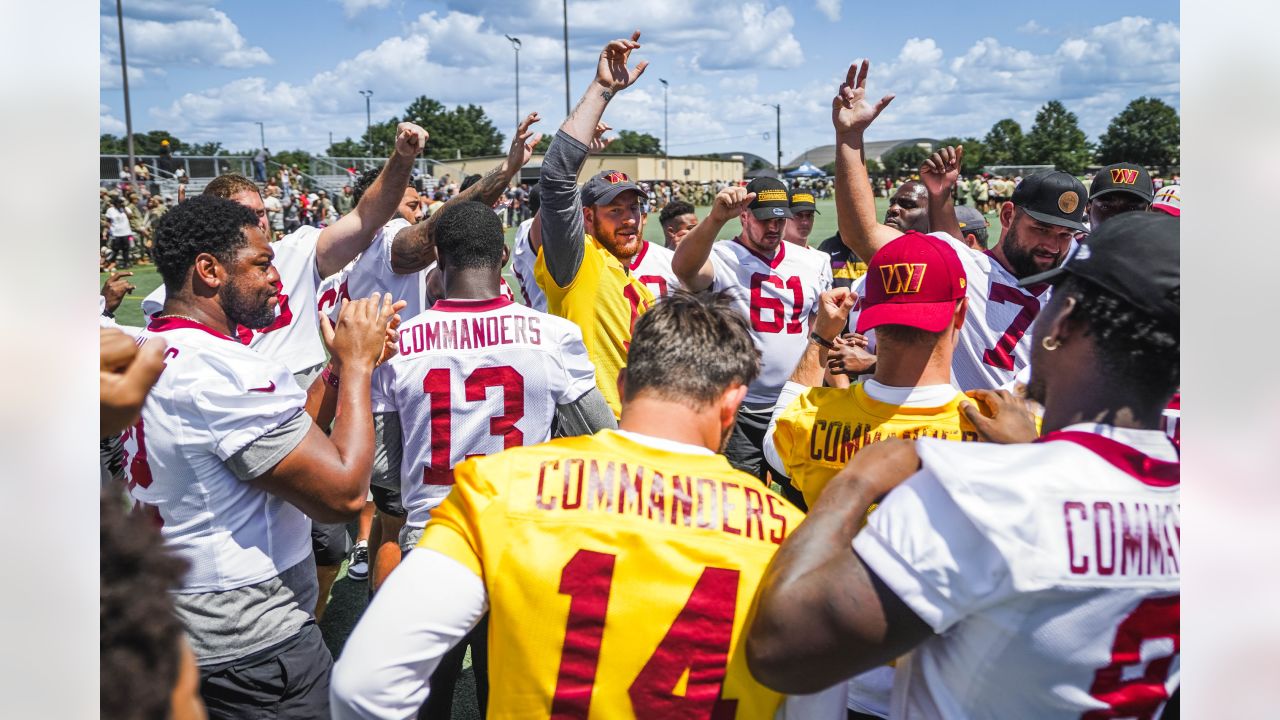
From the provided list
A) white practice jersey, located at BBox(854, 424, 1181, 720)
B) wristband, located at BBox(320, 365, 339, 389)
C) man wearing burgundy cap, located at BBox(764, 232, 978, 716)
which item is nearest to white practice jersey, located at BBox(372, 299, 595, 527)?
wristband, located at BBox(320, 365, 339, 389)

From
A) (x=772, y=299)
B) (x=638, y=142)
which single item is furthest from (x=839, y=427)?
(x=638, y=142)

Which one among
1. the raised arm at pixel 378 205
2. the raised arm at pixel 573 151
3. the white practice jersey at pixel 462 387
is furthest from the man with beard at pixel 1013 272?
the raised arm at pixel 378 205

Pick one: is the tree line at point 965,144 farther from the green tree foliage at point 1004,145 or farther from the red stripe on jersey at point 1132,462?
the red stripe on jersey at point 1132,462

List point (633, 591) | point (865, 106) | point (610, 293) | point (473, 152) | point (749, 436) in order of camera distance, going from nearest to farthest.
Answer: point (633, 591) < point (865, 106) < point (610, 293) < point (749, 436) < point (473, 152)

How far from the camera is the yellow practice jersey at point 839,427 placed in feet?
8.07

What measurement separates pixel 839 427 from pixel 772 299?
10.3 ft

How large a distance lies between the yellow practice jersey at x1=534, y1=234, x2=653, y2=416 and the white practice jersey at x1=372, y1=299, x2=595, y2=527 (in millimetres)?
1393

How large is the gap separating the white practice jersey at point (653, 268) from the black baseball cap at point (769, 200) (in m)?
0.66

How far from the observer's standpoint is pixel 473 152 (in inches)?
4183

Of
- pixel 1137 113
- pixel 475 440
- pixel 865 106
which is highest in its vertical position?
pixel 1137 113

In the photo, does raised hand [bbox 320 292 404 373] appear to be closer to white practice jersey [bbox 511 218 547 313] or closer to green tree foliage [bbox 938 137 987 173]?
white practice jersey [bbox 511 218 547 313]
